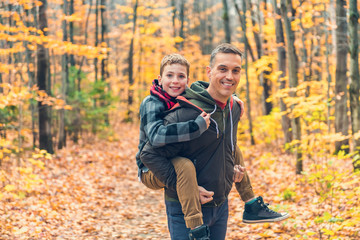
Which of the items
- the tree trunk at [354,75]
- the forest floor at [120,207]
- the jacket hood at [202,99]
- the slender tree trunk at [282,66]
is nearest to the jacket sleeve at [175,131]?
the jacket hood at [202,99]

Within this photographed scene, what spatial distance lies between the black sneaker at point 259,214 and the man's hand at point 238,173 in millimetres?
270

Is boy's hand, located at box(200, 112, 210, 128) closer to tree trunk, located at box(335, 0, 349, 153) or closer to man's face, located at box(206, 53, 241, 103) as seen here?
man's face, located at box(206, 53, 241, 103)

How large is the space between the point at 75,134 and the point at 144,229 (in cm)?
→ 870

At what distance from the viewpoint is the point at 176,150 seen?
2449mm

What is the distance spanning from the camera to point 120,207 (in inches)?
305

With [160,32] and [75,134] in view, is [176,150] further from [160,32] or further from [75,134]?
[160,32]

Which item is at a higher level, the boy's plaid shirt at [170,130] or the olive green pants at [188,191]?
the boy's plaid shirt at [170,130]

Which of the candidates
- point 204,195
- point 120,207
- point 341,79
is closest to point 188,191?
point 204,195

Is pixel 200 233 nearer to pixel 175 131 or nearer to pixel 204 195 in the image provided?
pixel 204 195

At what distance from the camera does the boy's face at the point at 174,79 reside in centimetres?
272

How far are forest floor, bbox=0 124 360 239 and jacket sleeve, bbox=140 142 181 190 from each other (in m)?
2.37

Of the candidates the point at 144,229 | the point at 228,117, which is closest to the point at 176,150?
the point at 228,117

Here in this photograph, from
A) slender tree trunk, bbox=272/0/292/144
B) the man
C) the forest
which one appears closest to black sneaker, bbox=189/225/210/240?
the man

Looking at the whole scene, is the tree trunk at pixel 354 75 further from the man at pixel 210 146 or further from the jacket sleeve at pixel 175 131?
the jacket sleeve at pixel 175 131
